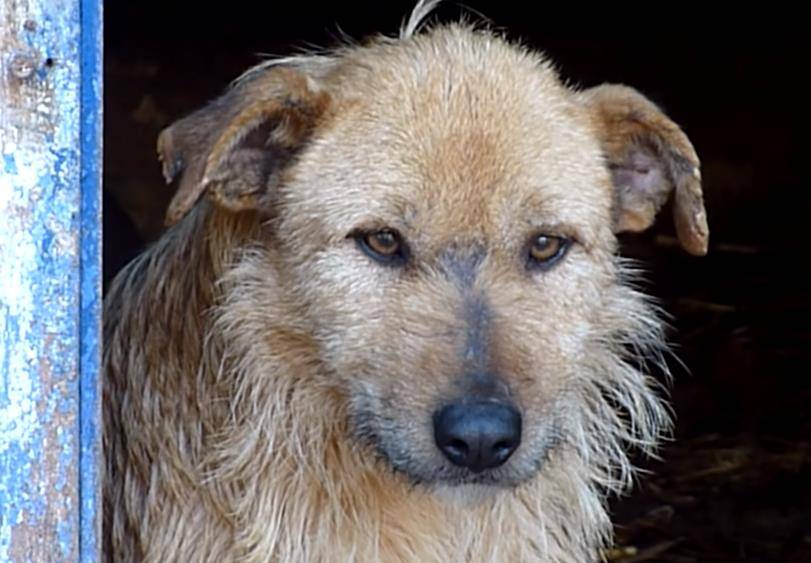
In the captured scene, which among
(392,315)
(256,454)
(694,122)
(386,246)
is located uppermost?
(694,122)

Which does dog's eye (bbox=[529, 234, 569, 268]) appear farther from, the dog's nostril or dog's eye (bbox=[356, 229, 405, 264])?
the dog's nostril

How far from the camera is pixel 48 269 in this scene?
369cm

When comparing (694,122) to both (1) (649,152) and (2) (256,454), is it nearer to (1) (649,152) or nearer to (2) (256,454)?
(1) (649,152)

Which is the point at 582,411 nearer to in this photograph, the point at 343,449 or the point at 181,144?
the point at 343,449

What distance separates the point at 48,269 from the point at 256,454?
2.82 ft

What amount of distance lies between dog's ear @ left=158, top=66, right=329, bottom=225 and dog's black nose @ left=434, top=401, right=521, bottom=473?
2.46 ft

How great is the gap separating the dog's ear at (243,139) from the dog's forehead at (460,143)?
0.32ft

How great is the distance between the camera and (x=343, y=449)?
4281 mm

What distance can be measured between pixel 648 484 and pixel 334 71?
450 cm

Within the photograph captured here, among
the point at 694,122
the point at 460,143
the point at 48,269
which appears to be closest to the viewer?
the point at 48,269

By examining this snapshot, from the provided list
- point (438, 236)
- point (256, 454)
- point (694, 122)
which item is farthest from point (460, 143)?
point (694, 122)

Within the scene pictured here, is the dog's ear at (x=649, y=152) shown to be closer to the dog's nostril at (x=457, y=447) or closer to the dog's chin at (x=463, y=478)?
the dog's chin at (x=463, y=478)

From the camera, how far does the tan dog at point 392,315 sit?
13.0ft

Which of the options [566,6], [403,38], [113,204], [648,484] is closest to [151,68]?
[113,204]
